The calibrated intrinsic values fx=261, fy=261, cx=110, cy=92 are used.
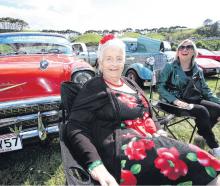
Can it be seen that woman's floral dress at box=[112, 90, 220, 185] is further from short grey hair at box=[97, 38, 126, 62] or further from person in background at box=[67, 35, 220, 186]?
short grey hair at box=[97, 38, 126, 62]

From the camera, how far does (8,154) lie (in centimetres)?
377

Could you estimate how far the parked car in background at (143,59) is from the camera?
26.6 ft

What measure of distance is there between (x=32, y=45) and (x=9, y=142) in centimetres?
221

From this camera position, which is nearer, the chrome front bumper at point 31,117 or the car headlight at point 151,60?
the chrome front bumper at point 31,117

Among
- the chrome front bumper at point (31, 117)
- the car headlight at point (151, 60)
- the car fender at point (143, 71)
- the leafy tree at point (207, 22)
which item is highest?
the chrome front bumper at point (31, 117)

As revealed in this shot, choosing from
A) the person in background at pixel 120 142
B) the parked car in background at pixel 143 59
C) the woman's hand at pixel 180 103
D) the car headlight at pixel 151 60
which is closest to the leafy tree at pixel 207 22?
the parked car in background at pixel 143 59

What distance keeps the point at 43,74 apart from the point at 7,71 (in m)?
0.46

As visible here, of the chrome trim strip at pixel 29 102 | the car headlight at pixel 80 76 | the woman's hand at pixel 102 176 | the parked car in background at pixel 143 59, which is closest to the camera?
the woman's hand at pixel 102 176

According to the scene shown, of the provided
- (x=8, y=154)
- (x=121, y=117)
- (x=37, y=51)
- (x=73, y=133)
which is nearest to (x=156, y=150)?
(x=121, y=117)

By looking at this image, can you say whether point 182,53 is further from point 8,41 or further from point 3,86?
point 8,41

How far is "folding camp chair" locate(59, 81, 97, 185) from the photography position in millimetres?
1642

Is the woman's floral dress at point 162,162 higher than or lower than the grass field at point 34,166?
higher

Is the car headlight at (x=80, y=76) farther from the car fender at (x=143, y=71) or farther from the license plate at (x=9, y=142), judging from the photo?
the car fender at (x=143, y=71)

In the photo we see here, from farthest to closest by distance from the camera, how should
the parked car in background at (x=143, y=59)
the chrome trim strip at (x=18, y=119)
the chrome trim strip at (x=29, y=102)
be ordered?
the parked car in background at (x=143, y=59) → the chrome trim strip at (x=29, y=102) → the chrome trim strip at (x=18, y=119)
